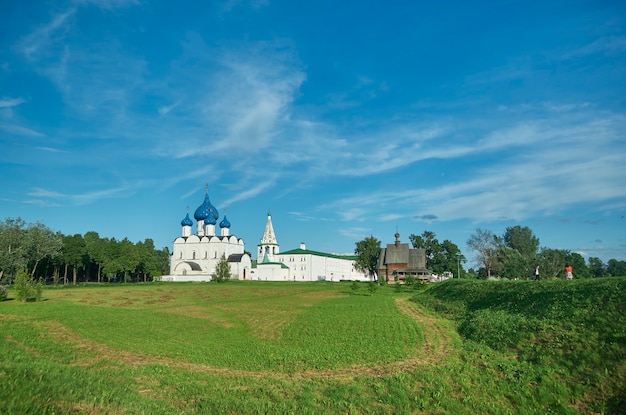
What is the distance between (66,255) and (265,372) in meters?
76.7

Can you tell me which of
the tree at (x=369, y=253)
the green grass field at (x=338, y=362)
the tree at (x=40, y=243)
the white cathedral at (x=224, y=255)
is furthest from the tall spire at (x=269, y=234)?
the green grass field at (x=338, y=362)

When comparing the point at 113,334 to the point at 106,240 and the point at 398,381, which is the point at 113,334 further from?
the point at 106,240

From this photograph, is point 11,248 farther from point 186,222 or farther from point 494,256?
point 494,256

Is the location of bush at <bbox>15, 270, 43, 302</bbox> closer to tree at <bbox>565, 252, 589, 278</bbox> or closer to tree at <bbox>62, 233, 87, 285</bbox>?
tree at <bbox>62, 233, 87, 285</bbox>

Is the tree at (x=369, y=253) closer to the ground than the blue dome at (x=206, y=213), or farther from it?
closer to the ground

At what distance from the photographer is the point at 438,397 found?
11.1 metres

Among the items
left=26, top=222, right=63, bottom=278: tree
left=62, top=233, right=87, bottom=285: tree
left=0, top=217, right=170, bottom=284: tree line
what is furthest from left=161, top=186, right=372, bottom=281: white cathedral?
left=26, top=222, right=63, bottom=278: tree

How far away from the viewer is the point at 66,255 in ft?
248

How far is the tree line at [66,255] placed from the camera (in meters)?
58.5

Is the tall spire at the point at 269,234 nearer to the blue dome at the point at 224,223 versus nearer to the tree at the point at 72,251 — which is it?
the blue dome at the point at 224,223

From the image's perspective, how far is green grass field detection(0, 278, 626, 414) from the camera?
33.7 ft

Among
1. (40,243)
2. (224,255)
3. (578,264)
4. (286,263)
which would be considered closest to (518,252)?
(578,264)

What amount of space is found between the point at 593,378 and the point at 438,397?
4382 mm

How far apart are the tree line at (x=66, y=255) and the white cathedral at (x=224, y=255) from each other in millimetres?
6514
